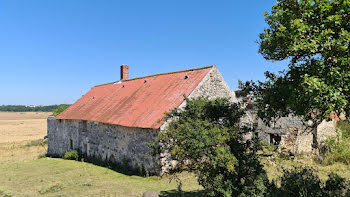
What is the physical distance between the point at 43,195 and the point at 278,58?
11.3 m

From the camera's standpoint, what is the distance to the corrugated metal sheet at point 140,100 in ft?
50.1

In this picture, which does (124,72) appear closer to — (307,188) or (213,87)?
(213,87)

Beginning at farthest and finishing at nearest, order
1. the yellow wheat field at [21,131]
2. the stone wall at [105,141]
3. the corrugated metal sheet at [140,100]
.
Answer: the yellow wheat field at [21,131]
the corrugated metal sheet at [140,100]
the stone wall at [105,141]

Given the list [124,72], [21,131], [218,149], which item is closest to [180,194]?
[218,149]

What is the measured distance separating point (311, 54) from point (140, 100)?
13249 mm

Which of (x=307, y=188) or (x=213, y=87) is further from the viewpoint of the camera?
(x=213, y=87)

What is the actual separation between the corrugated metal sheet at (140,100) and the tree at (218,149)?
15.1 feet

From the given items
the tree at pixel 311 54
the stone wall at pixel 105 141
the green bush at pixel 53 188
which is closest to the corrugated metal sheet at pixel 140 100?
the stone wall at pixel 105 141

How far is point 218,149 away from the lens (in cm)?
801

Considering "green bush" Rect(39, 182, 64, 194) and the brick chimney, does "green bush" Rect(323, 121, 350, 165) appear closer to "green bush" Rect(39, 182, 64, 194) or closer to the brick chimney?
"green bush" Rect(39, 182, 64, 194)

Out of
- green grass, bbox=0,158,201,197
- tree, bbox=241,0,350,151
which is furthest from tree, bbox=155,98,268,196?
green grass, bbox=0,158,201,197

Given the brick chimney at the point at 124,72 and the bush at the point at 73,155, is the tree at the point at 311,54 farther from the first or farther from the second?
the brick chimney at the point at 124,72

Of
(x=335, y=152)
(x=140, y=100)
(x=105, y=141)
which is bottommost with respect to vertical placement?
(x=335, y=152)

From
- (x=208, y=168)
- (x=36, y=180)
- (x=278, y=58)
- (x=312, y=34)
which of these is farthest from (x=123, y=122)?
(x=312, y=34)
